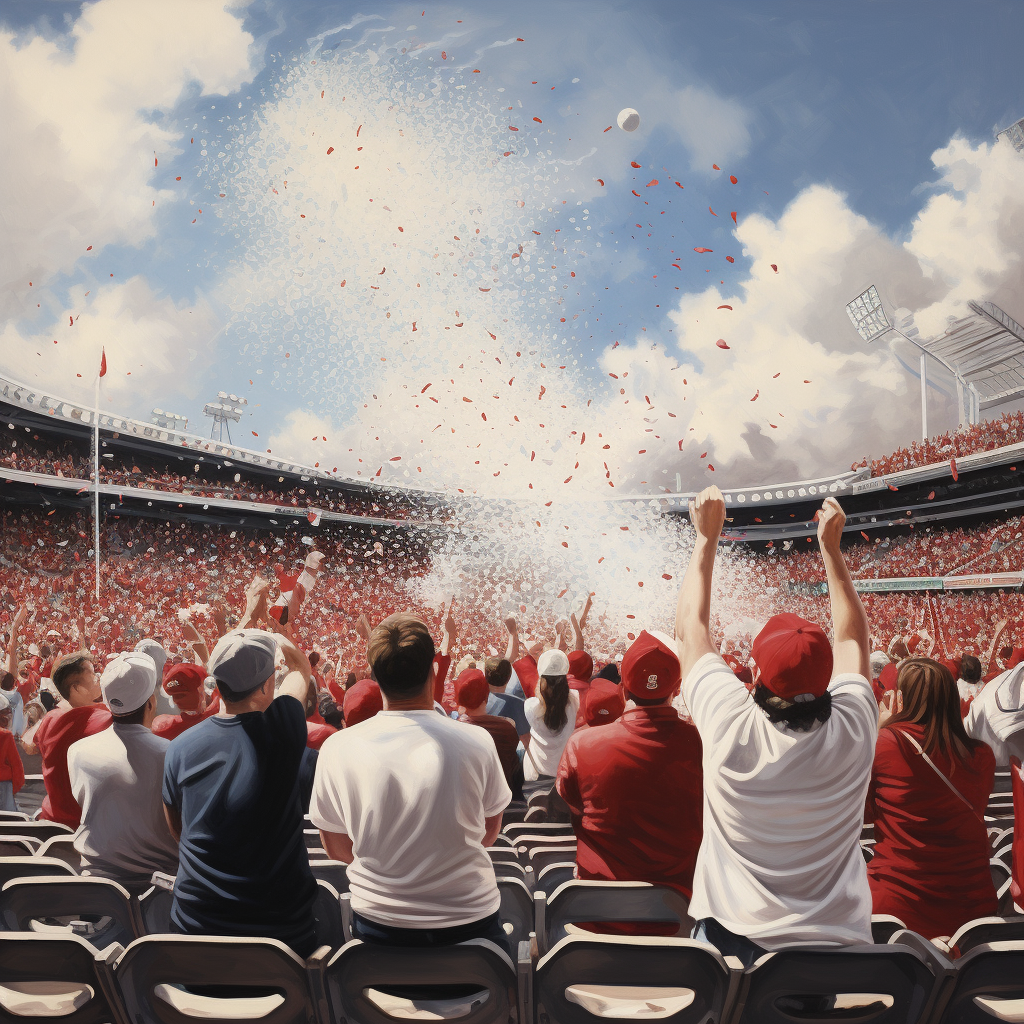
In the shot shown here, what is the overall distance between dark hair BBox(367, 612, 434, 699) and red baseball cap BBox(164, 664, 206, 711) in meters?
1.72

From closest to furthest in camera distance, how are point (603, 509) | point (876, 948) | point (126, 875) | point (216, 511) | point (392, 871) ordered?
point (876, 948) → point (392, 871) → point (126, 875) → point (216, 511) → point (603, 509)

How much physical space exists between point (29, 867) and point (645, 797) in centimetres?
245

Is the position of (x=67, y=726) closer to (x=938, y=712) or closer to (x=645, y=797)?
(x=645, y=797)

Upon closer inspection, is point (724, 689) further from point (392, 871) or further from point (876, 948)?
point (392, 871)

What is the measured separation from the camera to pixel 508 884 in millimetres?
3031

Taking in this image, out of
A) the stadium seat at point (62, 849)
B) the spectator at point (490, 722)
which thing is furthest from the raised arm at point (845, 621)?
the stadium seat at point (62, 849)

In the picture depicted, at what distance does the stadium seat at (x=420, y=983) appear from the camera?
2346 millimetres

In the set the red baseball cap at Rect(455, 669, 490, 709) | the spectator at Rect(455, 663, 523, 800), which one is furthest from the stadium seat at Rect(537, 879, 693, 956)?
the red baseball cap at Rect(455, 669, 490, 709)

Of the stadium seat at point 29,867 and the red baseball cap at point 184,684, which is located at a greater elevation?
the red baseball cap at point 184,684

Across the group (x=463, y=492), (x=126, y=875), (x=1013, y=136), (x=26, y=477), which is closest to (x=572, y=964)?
(x=126, y=875)

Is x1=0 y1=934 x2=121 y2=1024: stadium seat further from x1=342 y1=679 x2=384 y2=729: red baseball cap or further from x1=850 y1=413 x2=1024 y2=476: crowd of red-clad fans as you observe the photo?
x1=850 y1=413 x2=1024 y2=476: crowd of red-clad fans

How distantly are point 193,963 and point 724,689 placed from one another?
5.84ft

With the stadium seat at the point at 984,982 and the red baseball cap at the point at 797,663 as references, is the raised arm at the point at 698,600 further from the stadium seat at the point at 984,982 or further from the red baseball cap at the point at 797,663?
the stadium seat at the point at 984,982

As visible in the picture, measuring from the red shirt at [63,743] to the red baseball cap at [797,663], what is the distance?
11.1 ft
